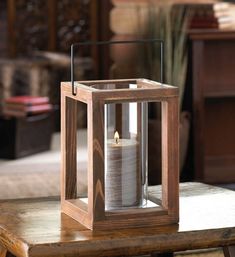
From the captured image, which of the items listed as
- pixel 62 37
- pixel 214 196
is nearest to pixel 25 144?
pixel 62 37

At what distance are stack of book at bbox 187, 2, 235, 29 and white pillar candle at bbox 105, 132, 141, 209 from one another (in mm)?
3175

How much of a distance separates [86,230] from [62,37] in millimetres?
3889

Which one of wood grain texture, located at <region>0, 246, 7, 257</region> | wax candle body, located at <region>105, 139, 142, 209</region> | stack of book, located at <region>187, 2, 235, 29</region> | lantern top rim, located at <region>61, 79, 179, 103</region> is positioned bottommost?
wood grain texture, located at <region>0, 246, 7, 257</region>

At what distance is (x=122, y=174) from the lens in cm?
213

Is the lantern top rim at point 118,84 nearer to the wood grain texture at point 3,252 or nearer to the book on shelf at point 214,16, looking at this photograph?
the wood grain texture at point 3,252

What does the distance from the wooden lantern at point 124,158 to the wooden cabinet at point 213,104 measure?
2.87 m

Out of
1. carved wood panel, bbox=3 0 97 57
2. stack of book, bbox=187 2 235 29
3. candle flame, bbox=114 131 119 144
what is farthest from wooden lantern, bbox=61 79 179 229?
carved wood panel, bbox=3 0 97 57

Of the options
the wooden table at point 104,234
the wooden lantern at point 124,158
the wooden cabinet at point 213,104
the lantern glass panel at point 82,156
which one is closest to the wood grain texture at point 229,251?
the wooden table at point 104,234

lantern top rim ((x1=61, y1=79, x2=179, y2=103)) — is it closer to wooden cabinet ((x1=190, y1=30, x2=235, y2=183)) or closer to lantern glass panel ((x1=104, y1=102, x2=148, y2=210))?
lantern glass panel ((x1=104, y1=102, x2=148, y2=210))

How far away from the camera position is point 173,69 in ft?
16.6

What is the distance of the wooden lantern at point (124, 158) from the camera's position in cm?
205

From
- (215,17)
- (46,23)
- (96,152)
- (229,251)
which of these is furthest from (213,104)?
(96,152)

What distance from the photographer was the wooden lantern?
2.05 meters

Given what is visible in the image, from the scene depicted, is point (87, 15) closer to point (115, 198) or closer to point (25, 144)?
point (25, 144)
